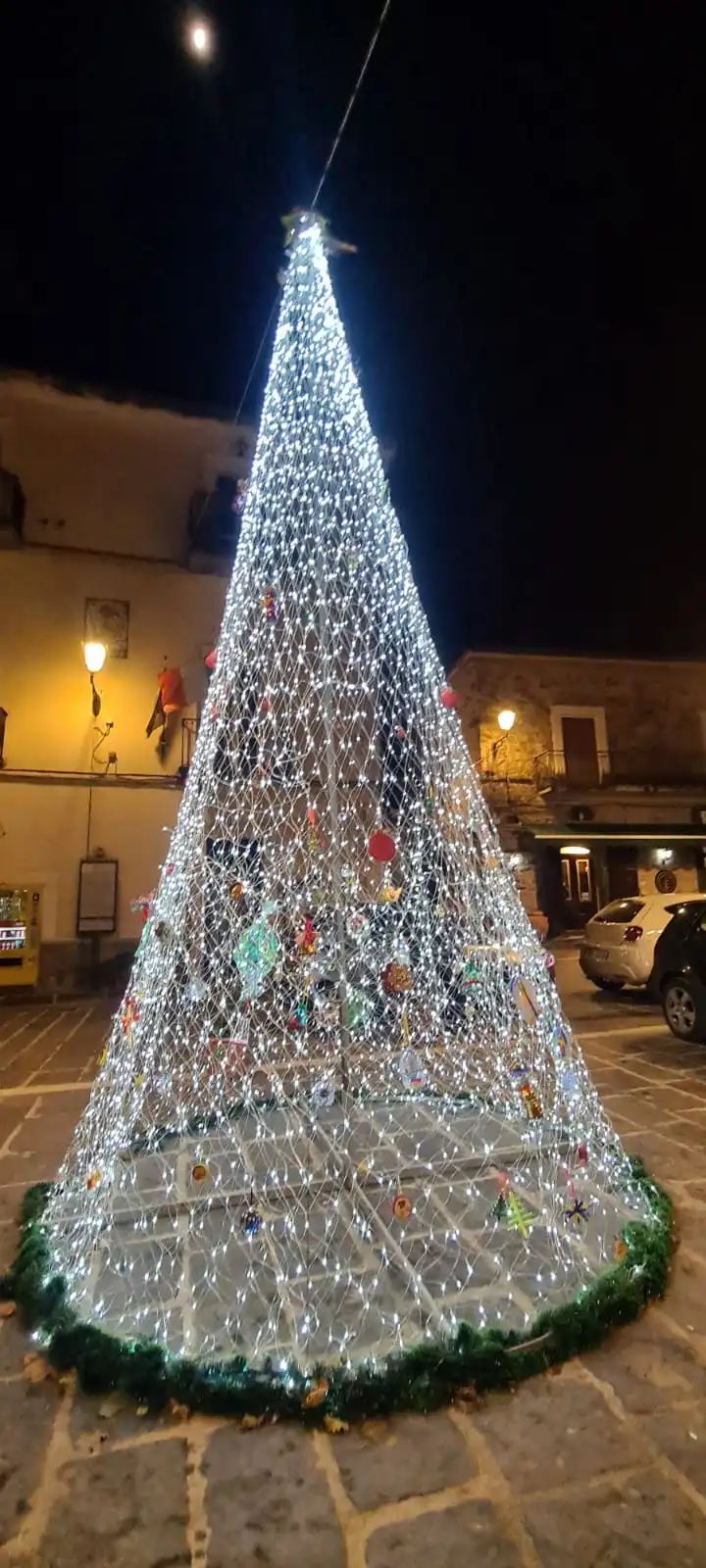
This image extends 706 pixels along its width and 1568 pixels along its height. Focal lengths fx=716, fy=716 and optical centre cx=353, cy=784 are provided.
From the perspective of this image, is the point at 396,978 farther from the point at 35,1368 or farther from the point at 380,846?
the point at 35,1368

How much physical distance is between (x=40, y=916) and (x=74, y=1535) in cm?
972

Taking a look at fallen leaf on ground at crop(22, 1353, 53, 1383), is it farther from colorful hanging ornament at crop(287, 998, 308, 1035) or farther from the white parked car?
the white parked car

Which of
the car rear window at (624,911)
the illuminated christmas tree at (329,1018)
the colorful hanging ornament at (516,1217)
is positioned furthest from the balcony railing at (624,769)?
the colorful hanging ornament at (516,1217)

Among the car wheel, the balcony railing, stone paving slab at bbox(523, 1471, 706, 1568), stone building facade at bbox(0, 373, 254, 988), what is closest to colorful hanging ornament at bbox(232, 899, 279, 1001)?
stone paving slab at bbox(523, 1471, 706, 1568)

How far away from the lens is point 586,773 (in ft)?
62.1

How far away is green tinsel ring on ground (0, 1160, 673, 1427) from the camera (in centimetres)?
206

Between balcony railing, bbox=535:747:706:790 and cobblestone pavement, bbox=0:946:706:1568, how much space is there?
55.1 feet

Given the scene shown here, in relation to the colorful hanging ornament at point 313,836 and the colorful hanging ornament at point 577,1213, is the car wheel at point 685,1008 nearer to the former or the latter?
the colorful hanging ornament at point 577,1213

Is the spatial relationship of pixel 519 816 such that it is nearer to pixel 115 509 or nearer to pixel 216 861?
pixel 115 509

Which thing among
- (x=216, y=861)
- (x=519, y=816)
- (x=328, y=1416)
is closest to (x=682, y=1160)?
Result: (x=328, y=1416)

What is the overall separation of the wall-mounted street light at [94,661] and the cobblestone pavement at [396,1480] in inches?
366

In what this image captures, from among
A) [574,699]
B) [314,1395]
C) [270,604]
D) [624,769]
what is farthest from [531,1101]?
[624,769]

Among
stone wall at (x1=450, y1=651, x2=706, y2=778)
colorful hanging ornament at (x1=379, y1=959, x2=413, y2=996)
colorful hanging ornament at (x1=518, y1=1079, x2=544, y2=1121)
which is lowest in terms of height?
colorful hanging ornament at (x1=518, y1=1079, x2=544, y2=1121)

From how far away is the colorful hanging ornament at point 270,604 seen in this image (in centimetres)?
356
